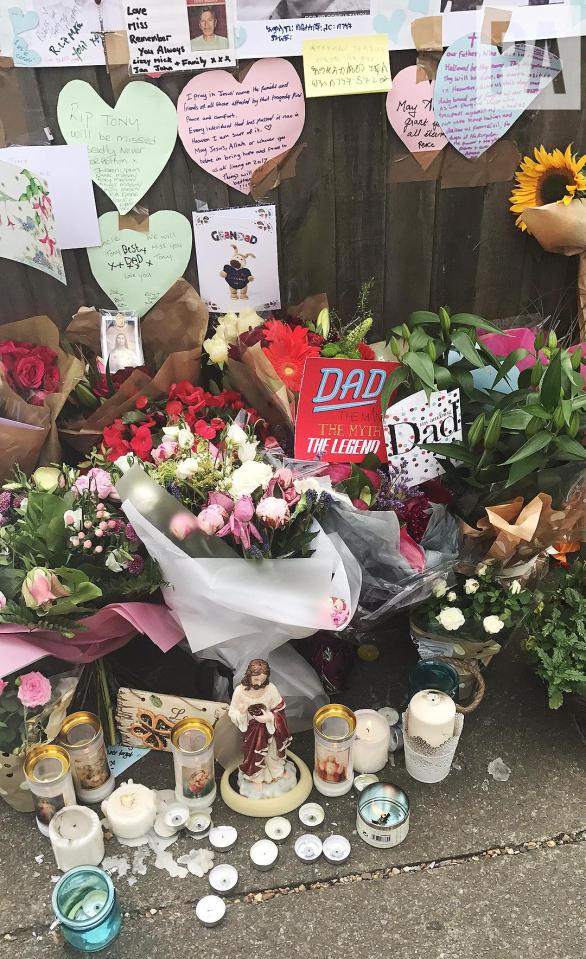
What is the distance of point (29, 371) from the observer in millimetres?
2119

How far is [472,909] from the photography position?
1.68 metres

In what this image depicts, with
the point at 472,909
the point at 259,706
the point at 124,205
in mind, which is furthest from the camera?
the point at 124,205

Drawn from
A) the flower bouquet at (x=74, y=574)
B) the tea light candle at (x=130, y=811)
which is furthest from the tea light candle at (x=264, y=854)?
the flower bouquet at (x=74, y=574)

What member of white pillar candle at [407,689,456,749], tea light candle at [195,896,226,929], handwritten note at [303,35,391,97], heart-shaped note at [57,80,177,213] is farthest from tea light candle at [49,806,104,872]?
handwritten note at [303,35,391,97]

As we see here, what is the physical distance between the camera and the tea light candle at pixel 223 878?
1.72 meters

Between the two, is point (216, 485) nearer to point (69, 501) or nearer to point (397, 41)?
point (69, 501)

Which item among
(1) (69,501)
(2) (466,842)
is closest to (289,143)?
(1) (69,501)

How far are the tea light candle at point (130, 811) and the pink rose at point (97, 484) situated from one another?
74cm

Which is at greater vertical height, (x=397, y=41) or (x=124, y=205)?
(x=397, y=41)

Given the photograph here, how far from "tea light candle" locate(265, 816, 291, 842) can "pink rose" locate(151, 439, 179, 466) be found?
3.09ft

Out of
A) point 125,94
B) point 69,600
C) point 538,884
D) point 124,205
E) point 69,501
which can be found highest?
point 125,94

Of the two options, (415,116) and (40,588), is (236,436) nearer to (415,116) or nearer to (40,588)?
(40,588)

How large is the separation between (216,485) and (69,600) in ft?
1.43

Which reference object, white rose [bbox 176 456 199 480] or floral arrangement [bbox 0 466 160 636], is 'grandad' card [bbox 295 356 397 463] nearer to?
white rose [bbox 176 456 199 480]
